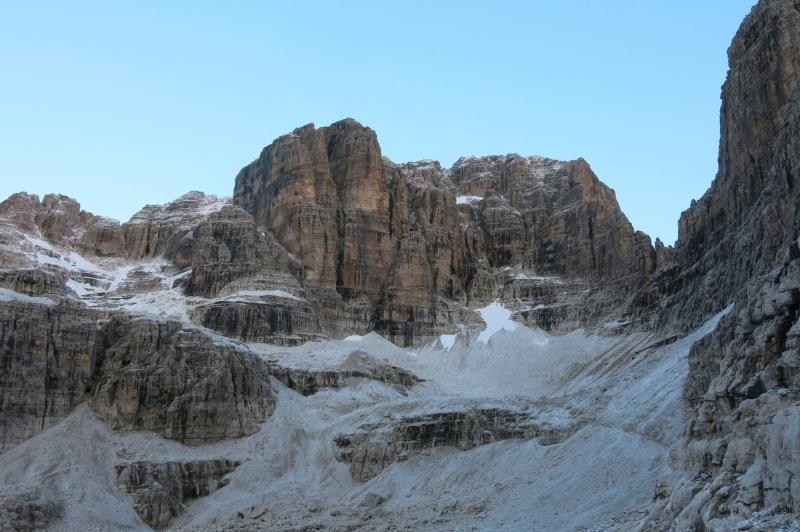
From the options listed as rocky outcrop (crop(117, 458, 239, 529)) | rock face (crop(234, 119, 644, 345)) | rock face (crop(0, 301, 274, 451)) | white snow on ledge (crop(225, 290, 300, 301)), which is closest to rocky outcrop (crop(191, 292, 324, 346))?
white snow on ledge (crop(225, 290, 300, 301))

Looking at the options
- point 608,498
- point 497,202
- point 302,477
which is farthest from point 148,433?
point 497,202

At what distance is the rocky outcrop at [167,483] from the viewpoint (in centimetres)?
9400

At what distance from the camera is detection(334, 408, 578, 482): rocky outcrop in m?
96.1

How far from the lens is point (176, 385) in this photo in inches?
4353

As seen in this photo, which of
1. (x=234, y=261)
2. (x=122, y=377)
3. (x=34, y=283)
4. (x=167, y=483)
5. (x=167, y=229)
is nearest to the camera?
(x=167, y=483)

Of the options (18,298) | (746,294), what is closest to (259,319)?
(18,298)

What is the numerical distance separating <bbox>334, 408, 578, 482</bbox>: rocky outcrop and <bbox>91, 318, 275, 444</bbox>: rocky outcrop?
16.1 m

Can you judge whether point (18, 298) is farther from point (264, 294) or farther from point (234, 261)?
point (234, 261)

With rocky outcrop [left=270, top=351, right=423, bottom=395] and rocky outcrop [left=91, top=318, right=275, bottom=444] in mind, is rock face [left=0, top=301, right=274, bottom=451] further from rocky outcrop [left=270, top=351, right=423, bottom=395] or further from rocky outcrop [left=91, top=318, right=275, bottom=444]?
rocky outcrop [left=270, top=351, right=423, bottom=395]

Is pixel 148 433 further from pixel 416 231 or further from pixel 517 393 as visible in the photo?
pixel 416 231

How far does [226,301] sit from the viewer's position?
143250 mm

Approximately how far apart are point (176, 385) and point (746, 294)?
235 ft

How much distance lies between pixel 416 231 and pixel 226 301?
1764 inches

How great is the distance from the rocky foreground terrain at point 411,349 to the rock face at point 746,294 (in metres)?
0.23
